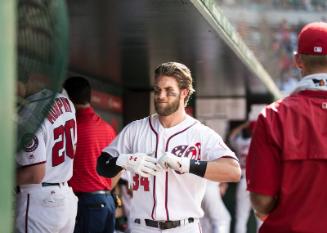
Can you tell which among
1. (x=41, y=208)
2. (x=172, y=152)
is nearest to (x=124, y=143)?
(x=172, y=152)

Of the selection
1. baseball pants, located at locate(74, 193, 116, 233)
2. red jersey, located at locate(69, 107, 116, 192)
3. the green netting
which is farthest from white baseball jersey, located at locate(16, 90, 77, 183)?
the green netting

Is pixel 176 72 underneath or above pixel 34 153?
above

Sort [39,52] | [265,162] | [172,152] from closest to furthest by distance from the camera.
Answer: [39,52]
[265,162]
[172,152]

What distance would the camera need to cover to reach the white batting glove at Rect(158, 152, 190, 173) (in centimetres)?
459

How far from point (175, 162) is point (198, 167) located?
14 centimetres

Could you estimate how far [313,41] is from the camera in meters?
3.37

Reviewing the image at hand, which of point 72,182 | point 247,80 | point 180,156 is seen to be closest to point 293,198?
point 180,156

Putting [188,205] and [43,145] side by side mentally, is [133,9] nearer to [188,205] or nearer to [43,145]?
[43,145]

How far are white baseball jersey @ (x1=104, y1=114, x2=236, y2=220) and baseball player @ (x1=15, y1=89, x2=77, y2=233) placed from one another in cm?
47

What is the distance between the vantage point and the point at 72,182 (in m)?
6.45

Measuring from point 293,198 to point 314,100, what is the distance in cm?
42

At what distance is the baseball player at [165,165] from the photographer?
4.71 meters

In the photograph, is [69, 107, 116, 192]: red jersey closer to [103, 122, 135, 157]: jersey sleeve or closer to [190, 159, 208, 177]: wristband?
[103, 122, 135, 157]: jersey sleeve

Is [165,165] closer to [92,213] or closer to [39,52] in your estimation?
[39,52]
